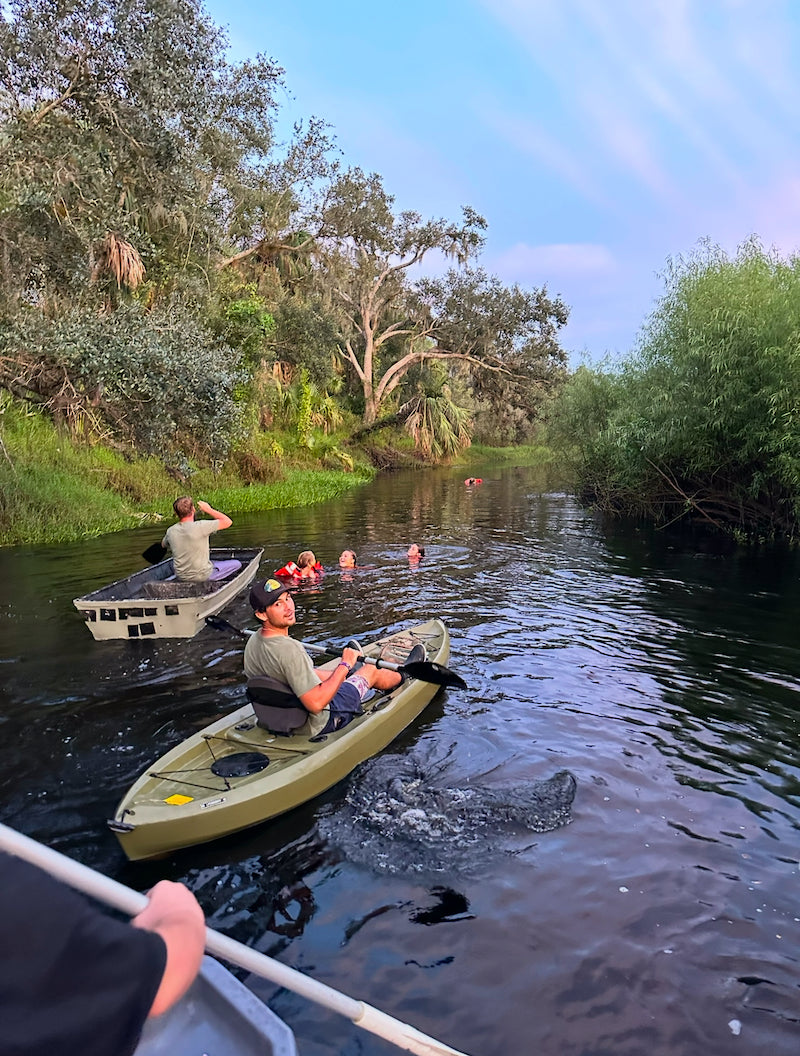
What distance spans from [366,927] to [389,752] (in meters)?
2.36

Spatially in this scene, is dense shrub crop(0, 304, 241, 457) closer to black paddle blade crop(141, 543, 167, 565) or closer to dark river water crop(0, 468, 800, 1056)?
black paddle blade crop(141, 543, 167, 565)

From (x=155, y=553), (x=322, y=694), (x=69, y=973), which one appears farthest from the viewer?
(x=155, y=553)

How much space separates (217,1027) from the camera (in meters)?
2.29

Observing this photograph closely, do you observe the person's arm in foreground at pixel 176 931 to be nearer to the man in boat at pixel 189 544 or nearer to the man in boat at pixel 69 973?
the man in boat at pixel 69 973

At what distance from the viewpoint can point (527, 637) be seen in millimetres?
10516

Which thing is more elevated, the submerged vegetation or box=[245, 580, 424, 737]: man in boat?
the submerged vegetation

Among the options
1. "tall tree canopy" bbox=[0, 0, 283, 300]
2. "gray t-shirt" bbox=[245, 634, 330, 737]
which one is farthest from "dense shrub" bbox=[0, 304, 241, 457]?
"gray t-shirt" bbox=[245, 634, 330, 737]

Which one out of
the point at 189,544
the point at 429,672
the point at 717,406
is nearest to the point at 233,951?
the point at 429,672

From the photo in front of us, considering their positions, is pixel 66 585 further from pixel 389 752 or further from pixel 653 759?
pixel 653 759

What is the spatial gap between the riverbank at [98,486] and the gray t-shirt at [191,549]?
6.64m

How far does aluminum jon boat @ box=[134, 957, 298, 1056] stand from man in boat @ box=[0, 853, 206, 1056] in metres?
0.93

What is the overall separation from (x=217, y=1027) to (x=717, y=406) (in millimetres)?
15141

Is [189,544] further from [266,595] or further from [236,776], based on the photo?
[236,776]

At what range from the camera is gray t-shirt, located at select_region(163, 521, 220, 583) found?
11084mm
